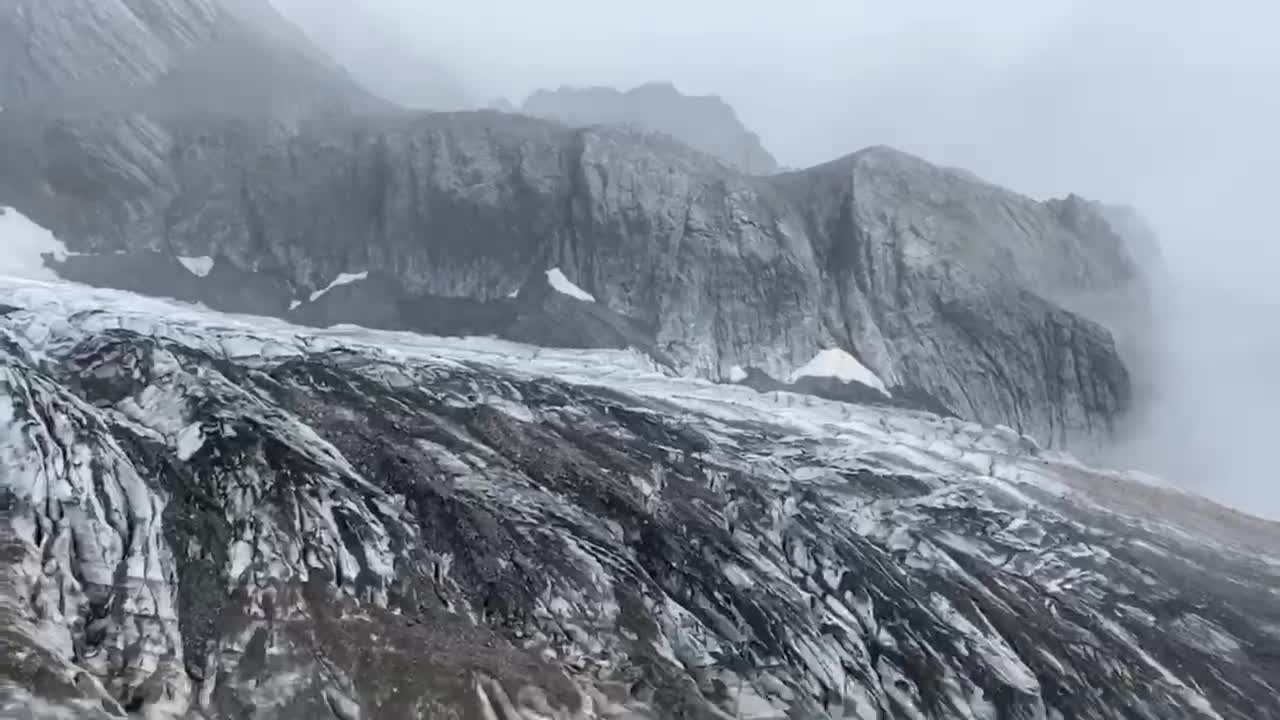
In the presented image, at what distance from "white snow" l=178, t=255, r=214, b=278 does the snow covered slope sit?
16160 millimetres

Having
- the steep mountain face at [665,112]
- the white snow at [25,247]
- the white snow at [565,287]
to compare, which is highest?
the steep mountain face at [665,112]

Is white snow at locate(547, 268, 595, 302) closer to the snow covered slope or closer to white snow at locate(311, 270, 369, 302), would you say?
white snow at locate(311, 270, 369, 302)

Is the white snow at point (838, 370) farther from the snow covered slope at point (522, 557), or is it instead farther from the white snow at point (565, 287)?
the white snow at point (565, 287)

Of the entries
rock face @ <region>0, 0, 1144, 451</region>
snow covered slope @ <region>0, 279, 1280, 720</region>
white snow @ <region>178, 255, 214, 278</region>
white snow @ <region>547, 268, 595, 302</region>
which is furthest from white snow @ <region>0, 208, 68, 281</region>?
white snow @ <region>547, 268, 595, 302</region>

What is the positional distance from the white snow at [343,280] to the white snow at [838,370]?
33.3 meters

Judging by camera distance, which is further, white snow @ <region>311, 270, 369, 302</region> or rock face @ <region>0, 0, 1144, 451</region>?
rock face @ <region>0, 0, 1144, 451</region>

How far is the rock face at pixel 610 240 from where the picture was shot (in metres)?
66.2

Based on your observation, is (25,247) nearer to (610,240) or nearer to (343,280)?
(343,280)

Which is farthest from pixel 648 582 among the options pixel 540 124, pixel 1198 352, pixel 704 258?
pixel 1198 352

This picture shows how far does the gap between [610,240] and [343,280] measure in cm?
2092

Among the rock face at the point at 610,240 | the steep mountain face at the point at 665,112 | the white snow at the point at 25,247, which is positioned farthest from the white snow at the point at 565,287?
the steep mountain face at the point at 665,112

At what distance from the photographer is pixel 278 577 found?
2984cm

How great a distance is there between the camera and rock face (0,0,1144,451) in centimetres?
6619

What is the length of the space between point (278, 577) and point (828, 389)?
41.1 m
